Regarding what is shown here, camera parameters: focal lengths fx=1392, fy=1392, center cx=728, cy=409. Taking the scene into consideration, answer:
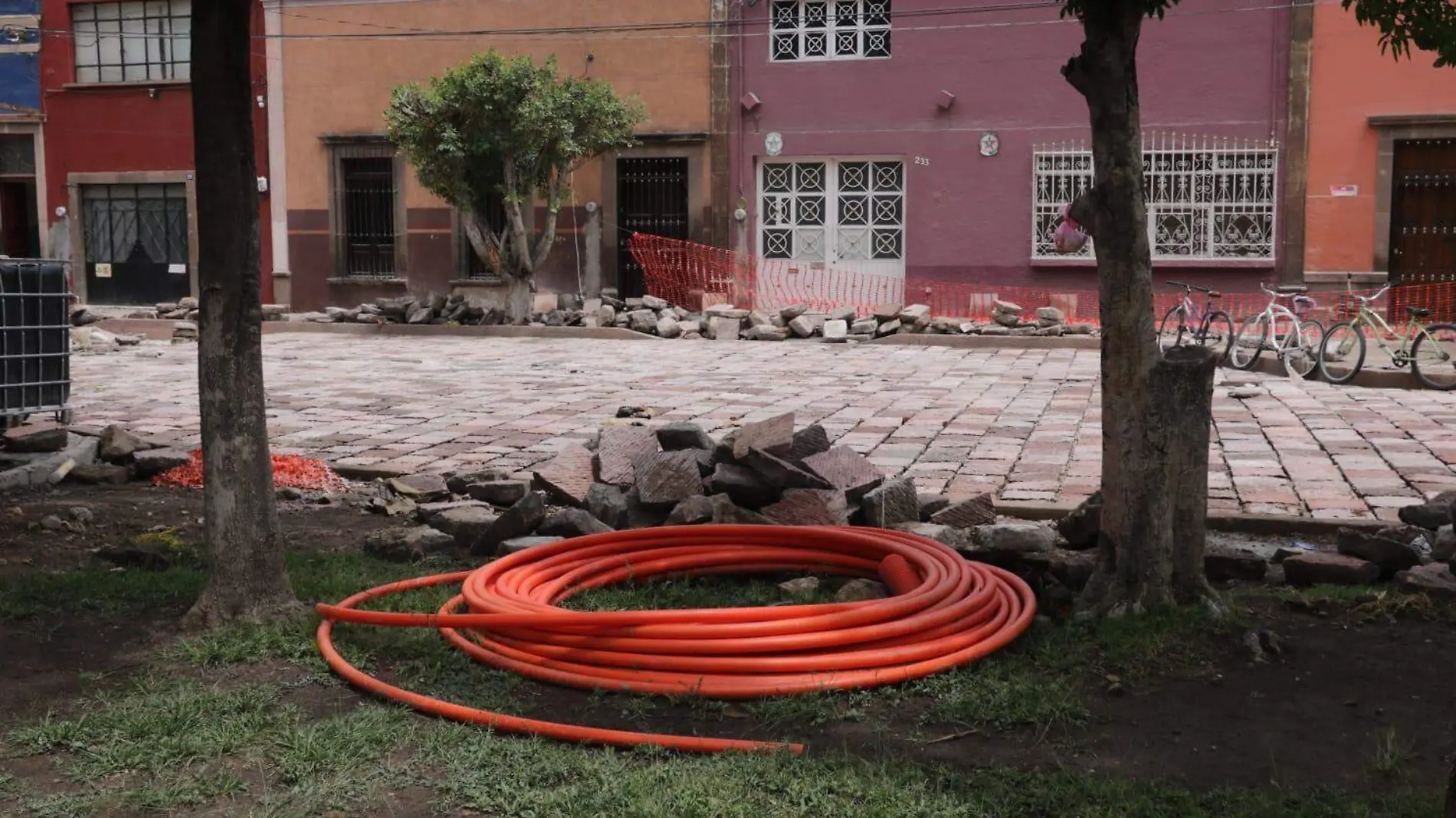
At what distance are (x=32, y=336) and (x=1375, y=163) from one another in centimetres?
1783

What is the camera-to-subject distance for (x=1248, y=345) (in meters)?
15.1

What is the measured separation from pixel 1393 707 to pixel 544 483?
4.08 metres

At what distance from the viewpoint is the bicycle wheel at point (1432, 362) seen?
1254 cm

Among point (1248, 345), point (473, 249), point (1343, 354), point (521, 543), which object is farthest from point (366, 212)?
point (521, 543)

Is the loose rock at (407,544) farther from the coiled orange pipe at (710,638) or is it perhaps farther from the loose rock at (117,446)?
the loose rock at (117,446)

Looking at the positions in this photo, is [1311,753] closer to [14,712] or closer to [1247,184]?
[14,712]

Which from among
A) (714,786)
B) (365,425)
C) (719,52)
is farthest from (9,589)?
(719,52)

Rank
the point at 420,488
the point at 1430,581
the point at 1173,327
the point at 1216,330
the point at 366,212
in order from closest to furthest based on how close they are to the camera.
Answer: the point at 1430,581 → the point at 420,488 → the point at 1216,330 → the point at 1173,327 → the point at 366,212

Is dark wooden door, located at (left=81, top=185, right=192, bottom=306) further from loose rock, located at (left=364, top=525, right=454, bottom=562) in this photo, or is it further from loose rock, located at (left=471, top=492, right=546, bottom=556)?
loose rock, located at (left=471, top=492, right=546, bottom=556)

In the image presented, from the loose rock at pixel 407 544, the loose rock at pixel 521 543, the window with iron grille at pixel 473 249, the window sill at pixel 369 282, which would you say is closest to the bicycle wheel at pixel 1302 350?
the loose rock at pixel 521 543

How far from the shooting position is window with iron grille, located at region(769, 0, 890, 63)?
21781 millimetres

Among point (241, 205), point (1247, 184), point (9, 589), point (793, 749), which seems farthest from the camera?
point (1247, 184)

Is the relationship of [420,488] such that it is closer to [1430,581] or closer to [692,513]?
[692,513]

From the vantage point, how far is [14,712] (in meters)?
3.86
